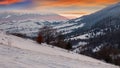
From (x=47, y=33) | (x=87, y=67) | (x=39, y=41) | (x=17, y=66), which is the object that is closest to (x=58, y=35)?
(x=47, y=33)

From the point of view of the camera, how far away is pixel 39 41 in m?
41.4

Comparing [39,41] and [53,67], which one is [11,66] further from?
Answer: [39,41]

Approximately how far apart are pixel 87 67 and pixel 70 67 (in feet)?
9.19

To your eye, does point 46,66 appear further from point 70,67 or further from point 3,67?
point 3,67

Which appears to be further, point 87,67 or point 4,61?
point 87,67

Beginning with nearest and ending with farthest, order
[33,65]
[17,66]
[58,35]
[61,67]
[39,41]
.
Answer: [17,66] < [33,65] < [61,67] < [39,41] < [58,35]

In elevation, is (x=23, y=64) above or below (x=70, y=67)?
above

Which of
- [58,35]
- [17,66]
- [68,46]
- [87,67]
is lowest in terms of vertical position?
[58,35]

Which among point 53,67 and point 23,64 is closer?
point 23,64

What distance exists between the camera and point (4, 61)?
14.8 meters

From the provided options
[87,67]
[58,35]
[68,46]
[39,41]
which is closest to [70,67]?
[87,67]

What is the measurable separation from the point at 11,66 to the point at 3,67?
2.06 ft

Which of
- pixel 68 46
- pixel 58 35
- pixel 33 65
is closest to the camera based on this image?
pixel 33 65

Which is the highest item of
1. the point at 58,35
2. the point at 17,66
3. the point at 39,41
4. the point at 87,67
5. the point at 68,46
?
the point at 17,66
